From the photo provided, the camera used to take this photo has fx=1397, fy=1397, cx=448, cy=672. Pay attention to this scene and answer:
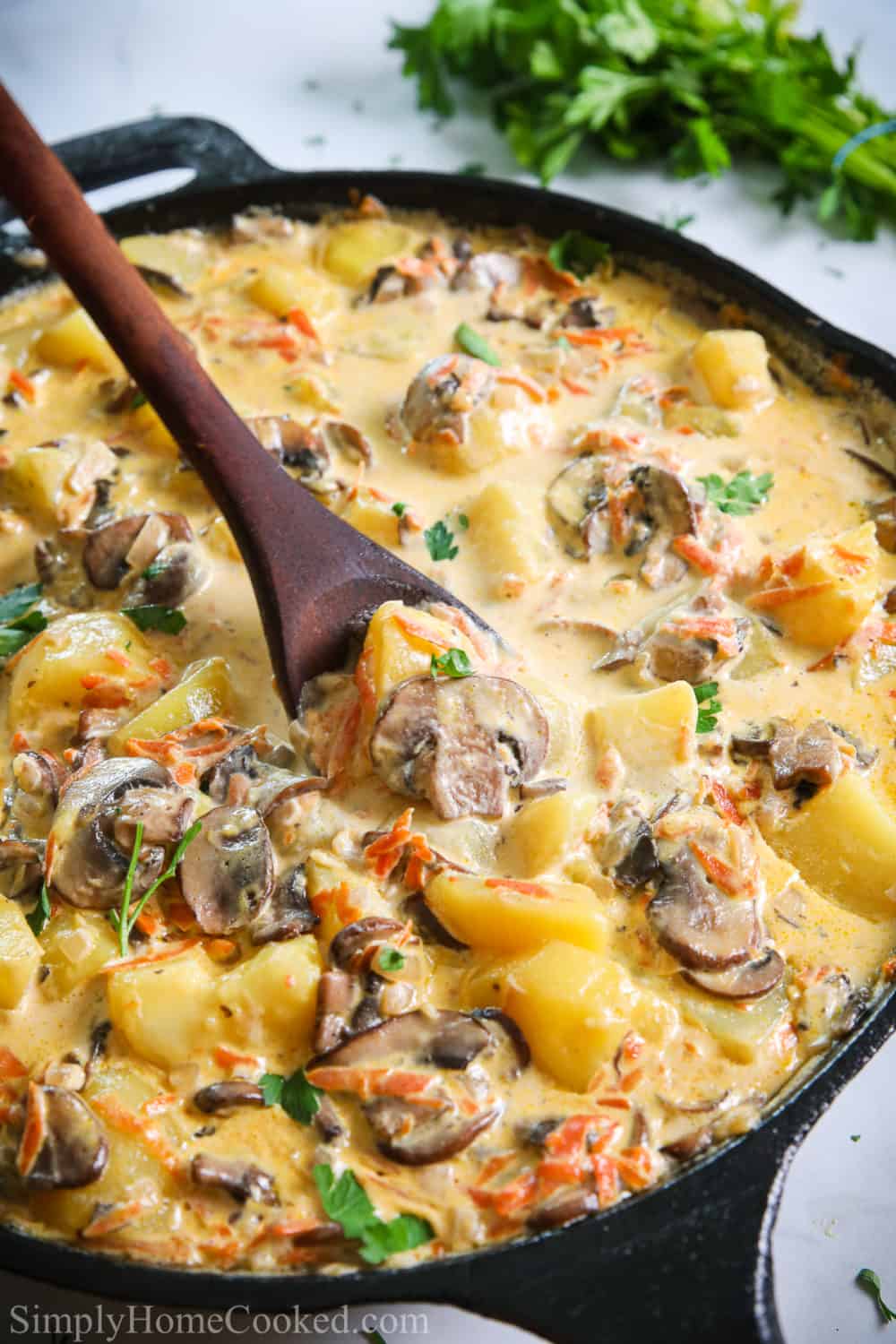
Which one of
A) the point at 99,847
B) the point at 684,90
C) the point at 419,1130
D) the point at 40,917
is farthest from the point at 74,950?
the point at 684,90

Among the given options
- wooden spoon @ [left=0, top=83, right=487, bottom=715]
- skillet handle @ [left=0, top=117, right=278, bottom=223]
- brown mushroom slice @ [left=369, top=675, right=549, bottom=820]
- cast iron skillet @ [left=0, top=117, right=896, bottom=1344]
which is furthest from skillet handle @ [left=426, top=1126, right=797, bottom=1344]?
skillet handle @ [left=0, top=117, right=278, bottom=223]

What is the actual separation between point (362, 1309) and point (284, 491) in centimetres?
195

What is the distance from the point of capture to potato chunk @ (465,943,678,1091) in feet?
9.37

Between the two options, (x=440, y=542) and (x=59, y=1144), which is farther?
(x=440, y=542)

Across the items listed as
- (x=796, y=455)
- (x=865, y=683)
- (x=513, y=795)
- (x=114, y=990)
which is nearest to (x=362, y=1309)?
(x=114, y=990)

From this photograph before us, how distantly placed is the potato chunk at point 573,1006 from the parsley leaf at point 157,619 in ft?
4.37

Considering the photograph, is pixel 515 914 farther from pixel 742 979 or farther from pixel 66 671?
pixel 66 671

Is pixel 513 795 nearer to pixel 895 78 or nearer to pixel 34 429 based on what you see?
pixel 34 429

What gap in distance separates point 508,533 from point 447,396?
0.50 m

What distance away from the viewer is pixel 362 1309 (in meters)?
2.96

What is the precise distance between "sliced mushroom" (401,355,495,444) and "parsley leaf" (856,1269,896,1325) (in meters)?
2.37

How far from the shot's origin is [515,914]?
9.71 feet

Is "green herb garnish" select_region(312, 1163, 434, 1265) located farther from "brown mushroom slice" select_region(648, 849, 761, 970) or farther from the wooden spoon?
the wooden spoon

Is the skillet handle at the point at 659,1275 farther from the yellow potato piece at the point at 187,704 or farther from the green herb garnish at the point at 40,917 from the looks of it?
the yellow potato piece at the point at 187,704
